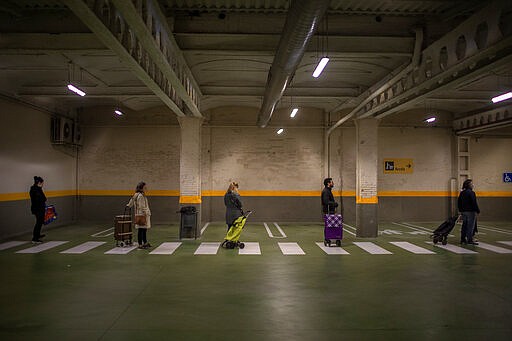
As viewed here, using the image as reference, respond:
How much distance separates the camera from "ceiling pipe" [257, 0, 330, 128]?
529 centimetres

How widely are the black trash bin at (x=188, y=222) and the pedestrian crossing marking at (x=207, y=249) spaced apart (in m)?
1.07

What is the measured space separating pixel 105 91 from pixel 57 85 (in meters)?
1.53

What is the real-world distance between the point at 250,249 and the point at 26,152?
29.5 ft

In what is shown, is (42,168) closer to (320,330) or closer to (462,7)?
(320,330)

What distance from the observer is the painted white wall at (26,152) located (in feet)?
42.6

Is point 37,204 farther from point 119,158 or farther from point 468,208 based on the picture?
point 468,208

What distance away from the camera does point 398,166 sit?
62.5 ft

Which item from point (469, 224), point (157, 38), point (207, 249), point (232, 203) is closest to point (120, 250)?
point (207, 249)

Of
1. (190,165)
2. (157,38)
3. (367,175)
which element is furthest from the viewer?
(367,175)

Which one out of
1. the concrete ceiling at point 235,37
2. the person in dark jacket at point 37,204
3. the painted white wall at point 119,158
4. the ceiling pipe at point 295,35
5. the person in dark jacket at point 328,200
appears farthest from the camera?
the painted white wall at point 119,158

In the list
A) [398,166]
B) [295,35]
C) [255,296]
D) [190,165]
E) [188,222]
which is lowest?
[255,296]

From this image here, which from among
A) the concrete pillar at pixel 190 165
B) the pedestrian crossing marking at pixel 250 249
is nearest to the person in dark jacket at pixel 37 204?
the concrete pillar at pixel 190 165

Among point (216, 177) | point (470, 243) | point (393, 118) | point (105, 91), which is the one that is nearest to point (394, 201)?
point (393, 118)

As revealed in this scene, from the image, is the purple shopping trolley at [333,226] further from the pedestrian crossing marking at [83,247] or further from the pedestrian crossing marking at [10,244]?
the pedestrian crossing marking at [10,244]
